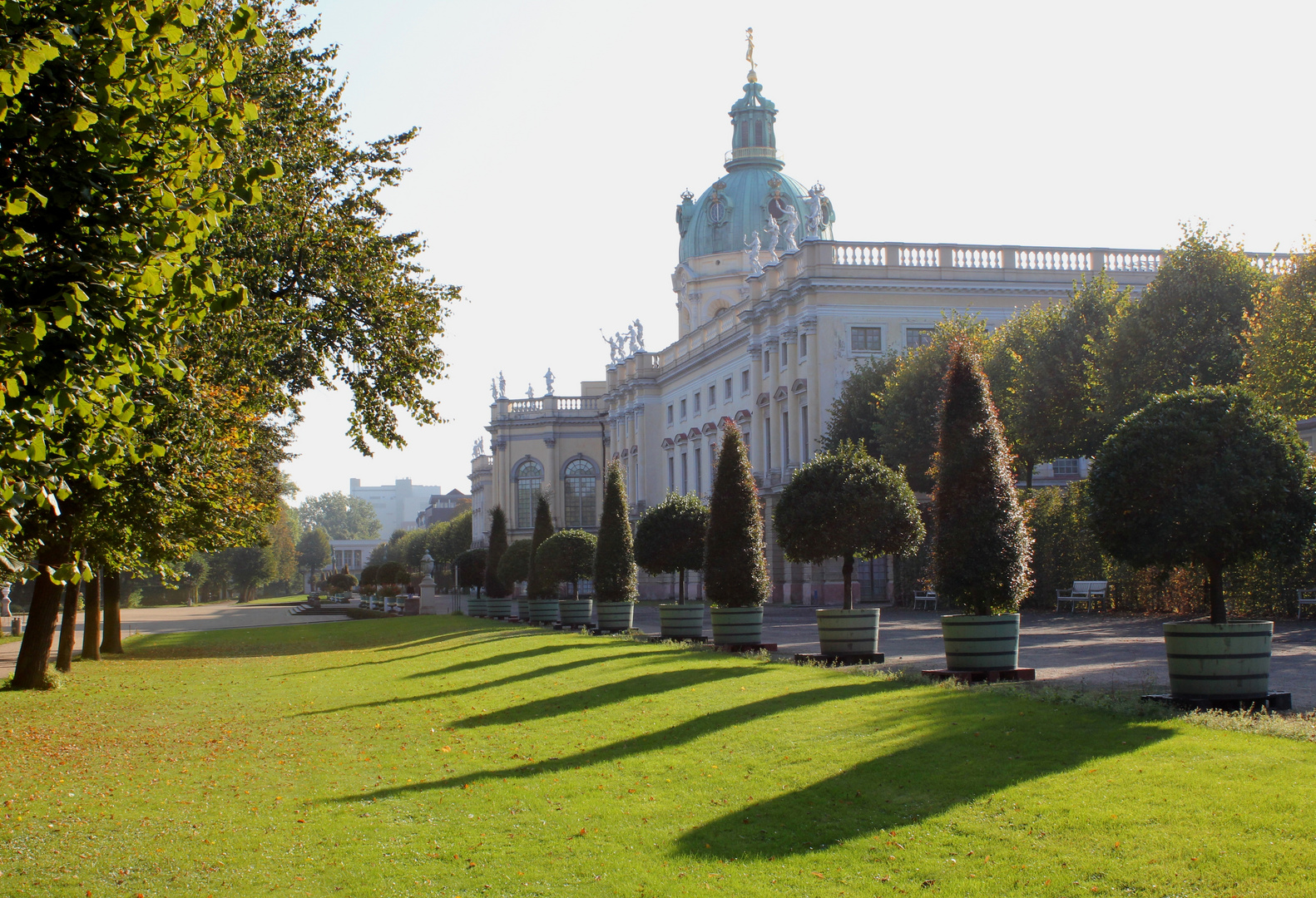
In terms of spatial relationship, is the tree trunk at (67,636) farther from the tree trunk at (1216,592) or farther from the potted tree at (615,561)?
the tree trunk at (1216,592)

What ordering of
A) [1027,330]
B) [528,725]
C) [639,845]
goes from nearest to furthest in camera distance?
[639,845] → [528,725] → [1027,330]

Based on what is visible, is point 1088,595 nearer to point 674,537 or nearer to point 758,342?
point 674,537

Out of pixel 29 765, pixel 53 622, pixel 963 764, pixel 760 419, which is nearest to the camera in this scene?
pixel 963 764

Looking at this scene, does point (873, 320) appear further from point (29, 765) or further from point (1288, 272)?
point (29, 765)

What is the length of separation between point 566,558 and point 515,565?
1016cm

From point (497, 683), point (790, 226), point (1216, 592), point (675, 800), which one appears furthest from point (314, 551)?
point (675, 800)

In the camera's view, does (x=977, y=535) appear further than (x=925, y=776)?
Yes

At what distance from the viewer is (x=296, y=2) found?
2084 cm

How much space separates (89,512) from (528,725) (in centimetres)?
827

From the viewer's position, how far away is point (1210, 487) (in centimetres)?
1181

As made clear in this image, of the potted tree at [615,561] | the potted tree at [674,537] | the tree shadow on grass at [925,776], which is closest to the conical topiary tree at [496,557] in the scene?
the potted tree at [615,561]

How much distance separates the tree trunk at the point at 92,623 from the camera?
92.8 ft

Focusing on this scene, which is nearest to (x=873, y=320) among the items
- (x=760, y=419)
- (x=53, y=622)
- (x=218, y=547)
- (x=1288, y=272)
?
(x=760, y=419)

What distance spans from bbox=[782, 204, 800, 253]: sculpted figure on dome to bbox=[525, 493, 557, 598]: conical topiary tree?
36389mm
